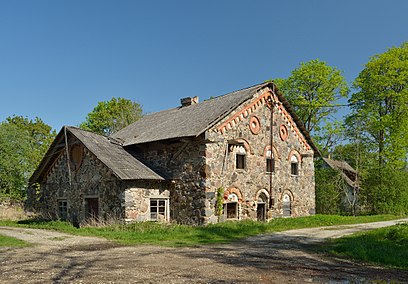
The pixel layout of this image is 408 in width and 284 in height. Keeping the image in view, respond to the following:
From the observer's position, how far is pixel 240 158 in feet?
68.6

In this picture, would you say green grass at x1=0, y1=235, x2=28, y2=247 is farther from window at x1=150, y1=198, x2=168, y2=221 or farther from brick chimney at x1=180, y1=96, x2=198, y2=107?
brick chimney at x1=180, y1=96, x2=198, y2=107

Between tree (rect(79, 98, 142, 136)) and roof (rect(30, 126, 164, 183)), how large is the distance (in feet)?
80.2

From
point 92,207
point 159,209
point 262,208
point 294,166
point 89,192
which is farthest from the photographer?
point 294,166

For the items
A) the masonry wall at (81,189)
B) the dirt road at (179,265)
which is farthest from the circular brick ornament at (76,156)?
the dirt road at (179,265)

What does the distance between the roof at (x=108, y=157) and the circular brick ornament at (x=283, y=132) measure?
A: 8.31 m

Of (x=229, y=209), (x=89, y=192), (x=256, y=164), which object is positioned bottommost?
(x=229, y=209)

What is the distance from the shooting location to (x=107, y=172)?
1923 centimetres

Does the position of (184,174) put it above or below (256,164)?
below

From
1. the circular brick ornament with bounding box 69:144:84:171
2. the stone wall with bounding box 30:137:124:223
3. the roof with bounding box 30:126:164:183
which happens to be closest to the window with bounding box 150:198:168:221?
the roof with bounding box 30:126:164:183

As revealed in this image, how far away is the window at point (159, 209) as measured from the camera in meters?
19.5

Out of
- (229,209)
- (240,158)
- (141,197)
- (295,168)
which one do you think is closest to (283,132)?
(295,168)

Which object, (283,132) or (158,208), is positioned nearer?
(158,208)

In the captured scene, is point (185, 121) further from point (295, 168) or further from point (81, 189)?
point (295, 168)

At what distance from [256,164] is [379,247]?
9.88m
